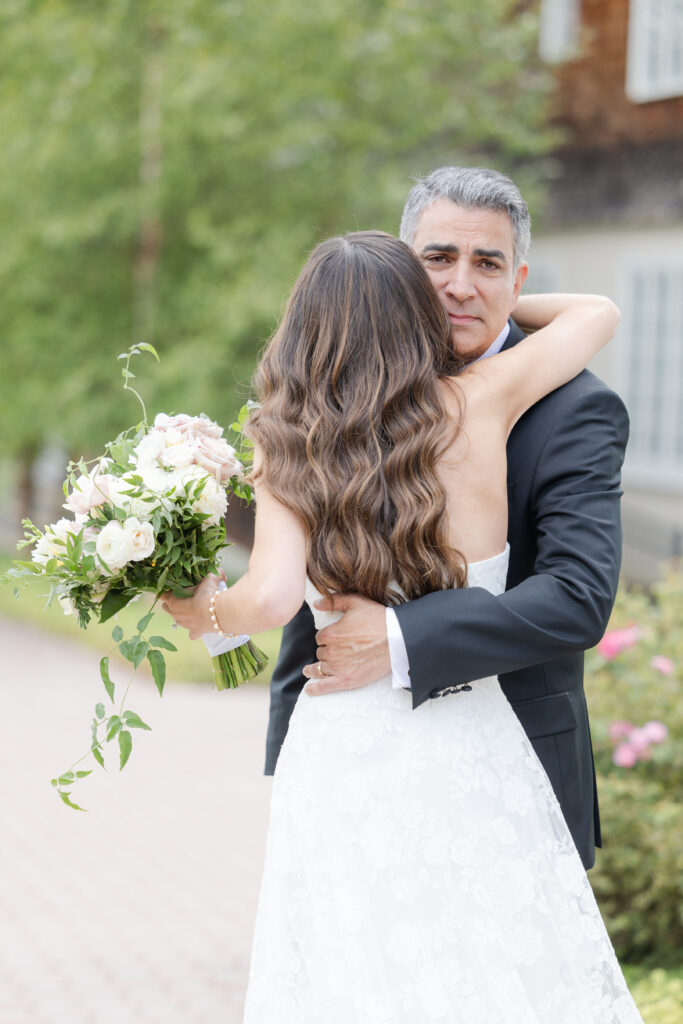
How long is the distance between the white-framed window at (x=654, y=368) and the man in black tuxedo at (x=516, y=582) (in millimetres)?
10716

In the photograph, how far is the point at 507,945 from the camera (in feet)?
8.31

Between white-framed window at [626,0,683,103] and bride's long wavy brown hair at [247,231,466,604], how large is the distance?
11.5 m

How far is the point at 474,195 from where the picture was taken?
9.20ft

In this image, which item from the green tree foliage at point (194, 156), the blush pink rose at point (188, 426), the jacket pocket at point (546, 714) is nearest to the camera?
the blush pink rose at point (188, 426)

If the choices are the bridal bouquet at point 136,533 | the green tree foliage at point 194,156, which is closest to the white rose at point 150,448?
the bridal bouquet at point 136,533

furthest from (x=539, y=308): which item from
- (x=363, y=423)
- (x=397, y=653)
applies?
(x=397, y=653)

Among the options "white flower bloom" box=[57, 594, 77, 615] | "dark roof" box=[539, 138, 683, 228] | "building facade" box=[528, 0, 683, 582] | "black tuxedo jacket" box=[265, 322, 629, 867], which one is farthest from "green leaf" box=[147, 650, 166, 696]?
"dark roof" box=[539, 138, 683, 228]

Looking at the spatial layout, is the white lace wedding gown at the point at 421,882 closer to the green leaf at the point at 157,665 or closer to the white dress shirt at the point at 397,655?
the white dress shirt at the point at 397,655

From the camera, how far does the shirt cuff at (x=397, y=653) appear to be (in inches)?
98.4

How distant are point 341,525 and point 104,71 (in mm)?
11424

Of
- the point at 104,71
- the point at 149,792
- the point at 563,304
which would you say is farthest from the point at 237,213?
→ the point at 563,304

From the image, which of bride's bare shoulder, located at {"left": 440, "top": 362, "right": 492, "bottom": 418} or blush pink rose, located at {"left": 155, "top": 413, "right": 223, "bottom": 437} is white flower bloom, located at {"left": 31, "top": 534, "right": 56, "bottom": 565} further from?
bride's bare shoulder, located at {"left": 440, "top": 362, "right": 492, "bottom": 418}

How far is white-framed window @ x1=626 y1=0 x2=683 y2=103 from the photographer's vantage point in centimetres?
1288

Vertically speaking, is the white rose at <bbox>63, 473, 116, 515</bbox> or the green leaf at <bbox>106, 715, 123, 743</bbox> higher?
the white rose at <bbox>63, 473, 116, 515</bbox>
